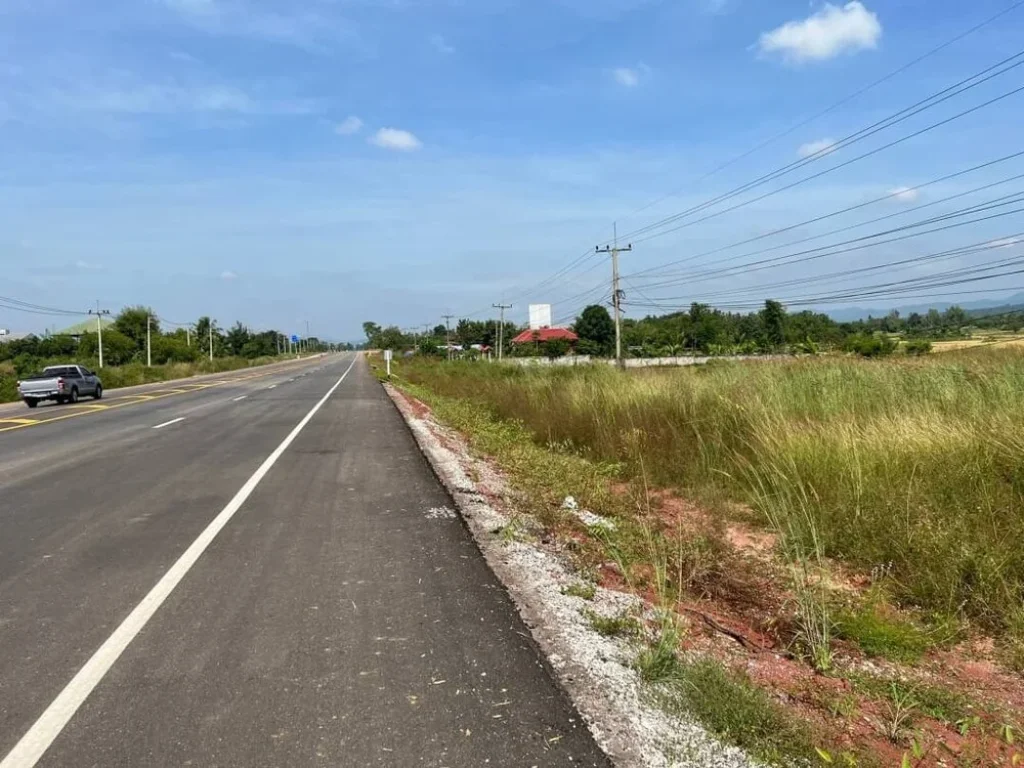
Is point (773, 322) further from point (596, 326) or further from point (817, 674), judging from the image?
point (817, 674)

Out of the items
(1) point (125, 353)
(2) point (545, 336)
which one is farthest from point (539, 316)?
(1) point (125, 353)

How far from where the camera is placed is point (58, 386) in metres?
27.7

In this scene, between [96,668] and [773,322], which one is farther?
[773,322]

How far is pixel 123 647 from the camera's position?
4.18 m

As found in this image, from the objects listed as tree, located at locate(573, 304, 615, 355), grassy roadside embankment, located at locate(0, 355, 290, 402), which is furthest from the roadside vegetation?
tree, located at locate(573, 304, 615, 355)

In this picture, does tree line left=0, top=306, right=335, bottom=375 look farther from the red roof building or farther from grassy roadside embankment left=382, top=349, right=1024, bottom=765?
grassy roadside embankment left=382, top=349, right=1024, bottom=765

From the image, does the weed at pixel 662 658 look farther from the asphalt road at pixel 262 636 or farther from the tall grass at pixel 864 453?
the tall grass at pixel 864 453

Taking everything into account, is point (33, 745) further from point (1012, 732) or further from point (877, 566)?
point (877, 566)

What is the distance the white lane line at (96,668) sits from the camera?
3.12m

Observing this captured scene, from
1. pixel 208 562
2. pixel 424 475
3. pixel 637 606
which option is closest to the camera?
pixel 637 606

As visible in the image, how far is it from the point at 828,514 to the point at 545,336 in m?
91.4

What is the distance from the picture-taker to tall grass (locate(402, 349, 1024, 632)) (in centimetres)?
507

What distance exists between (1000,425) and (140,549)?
26.8 ft

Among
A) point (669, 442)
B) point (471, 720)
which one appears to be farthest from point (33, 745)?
point (669, 442)
